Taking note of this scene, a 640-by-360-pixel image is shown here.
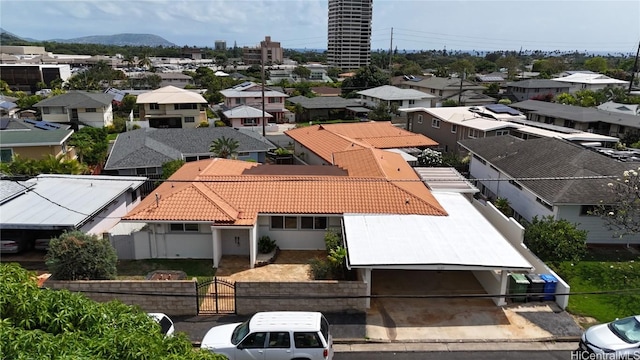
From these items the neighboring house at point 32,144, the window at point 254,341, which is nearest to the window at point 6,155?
the neighboring house at point 32,144

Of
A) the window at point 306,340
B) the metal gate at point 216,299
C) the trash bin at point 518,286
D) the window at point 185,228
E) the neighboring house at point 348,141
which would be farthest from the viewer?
the neighboring house at point 348,141

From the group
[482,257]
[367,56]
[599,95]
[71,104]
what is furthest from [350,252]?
[367,56]

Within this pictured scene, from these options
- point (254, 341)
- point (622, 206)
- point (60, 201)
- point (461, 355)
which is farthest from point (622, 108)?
point (60, 201)

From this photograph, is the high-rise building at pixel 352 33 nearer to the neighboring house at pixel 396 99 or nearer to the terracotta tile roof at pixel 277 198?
the neighboring house at pixel 396 99

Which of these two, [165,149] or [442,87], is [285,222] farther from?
[442,87]

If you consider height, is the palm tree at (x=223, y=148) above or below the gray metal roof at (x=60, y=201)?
above

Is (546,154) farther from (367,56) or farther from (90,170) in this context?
(367,56)

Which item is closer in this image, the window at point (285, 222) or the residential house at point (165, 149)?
the window at point (285, 222)
